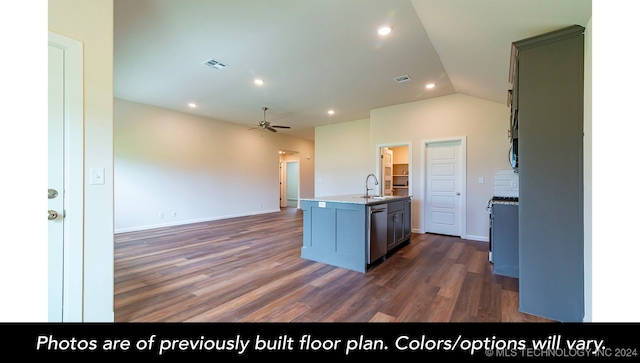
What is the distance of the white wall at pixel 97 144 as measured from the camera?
1642 mm

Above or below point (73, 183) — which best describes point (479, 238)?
below

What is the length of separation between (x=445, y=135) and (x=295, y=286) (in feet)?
14.1

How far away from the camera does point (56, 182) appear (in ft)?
5.09

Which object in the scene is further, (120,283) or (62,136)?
(120,283)

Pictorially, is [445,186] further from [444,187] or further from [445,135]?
[445,135]

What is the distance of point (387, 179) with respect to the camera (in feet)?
20.5

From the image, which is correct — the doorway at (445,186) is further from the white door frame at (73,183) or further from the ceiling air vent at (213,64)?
the white door frame at (73,183)

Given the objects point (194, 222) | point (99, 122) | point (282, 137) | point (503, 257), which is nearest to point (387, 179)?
point (503, 257)

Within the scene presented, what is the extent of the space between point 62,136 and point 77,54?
57 centimetres

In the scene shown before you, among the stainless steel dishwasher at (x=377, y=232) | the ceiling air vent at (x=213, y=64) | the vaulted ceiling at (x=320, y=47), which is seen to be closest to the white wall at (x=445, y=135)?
the vaulted ceiling at (x=320, y=47)

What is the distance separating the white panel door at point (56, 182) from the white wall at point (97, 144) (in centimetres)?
12

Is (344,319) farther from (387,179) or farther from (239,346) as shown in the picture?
(387,179)

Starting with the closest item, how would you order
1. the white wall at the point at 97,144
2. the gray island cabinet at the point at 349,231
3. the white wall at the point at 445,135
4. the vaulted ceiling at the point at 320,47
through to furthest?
1. the white wall at the point at 97,144
2. the vaulted ceiling at the point at 320,47
3. the gray island cabinet at the point at 349,231
4. the white wall at the point at 445,135

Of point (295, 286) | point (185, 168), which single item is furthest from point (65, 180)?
point (185, 168)
